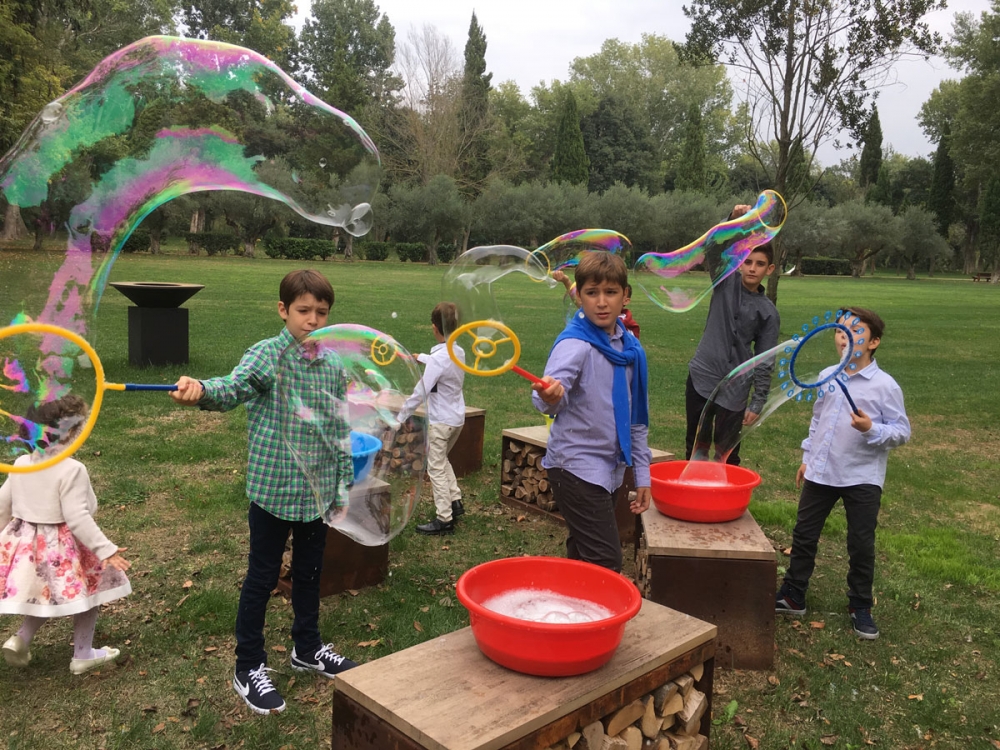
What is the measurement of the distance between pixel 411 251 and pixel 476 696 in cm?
3955

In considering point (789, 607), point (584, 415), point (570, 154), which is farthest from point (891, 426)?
point (570, 154)

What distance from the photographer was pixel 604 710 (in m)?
→ 2.29

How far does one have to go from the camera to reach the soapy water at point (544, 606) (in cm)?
252

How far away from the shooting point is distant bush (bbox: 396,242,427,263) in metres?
40.4

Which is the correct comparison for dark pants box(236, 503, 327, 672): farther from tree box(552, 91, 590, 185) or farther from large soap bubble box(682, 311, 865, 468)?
tree box(552, 91, 590, 185)

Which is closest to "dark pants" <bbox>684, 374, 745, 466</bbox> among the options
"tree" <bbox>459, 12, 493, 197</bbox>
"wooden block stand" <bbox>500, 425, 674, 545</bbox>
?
"wooden block stand" <bbox>500, 425, 674, 545</bbox>

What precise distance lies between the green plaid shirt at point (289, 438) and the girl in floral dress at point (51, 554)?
0.83 m

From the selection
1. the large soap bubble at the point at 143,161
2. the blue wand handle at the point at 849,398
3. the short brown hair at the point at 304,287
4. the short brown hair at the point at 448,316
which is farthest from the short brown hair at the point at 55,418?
the blue wand handle at the point at 849,398

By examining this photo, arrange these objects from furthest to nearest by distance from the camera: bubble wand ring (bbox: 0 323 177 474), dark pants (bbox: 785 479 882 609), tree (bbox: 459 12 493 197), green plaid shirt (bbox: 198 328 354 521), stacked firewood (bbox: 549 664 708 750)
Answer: tree (bbox: 459 12 493 197)
dark pants (bbox: 785 479 882 609)
green plaid shirt (bbox: 198 328 354 521)
stacked firewood (bbox: 549 664 708 750)
bubble wand ring (bbox: 0 323 177 474)

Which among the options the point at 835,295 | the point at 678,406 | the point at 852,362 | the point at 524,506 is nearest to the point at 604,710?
the point at 852,362

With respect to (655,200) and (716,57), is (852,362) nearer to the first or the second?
(716,57)

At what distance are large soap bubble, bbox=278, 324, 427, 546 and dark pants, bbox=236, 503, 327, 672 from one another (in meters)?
0.19

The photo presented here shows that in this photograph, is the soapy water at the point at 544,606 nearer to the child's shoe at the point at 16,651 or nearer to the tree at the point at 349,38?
the child's shoe at the point at 16,651

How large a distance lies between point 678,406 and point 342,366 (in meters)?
7.02
